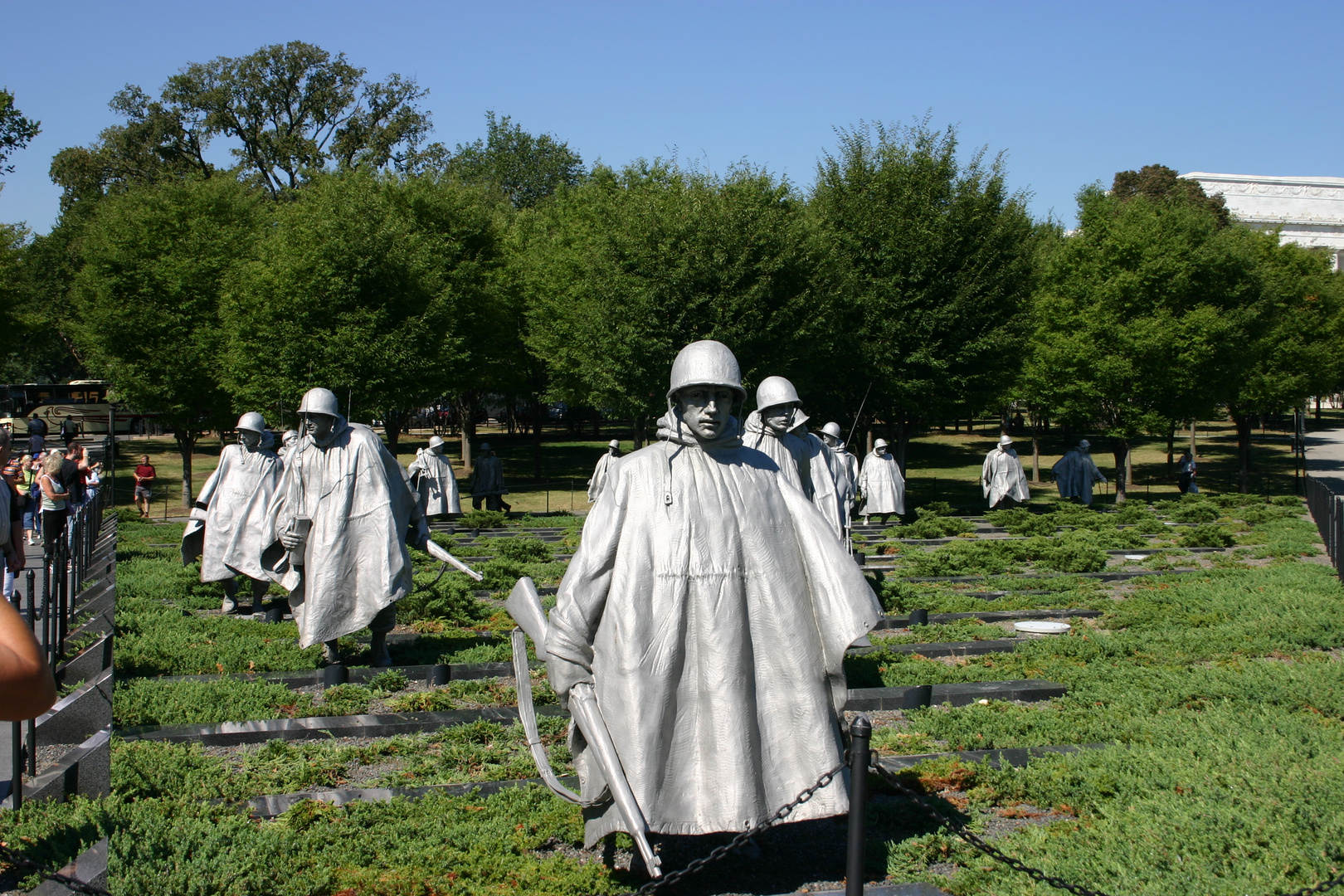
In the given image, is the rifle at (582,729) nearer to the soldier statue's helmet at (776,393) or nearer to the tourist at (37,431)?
the soldier statue's helmet at (776,393)

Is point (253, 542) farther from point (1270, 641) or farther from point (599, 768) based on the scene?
point (1270, 641)

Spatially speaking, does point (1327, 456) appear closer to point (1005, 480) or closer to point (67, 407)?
point (1005, 480)

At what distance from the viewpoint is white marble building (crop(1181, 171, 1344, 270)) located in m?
76.9

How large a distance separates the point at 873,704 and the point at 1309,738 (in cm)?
278

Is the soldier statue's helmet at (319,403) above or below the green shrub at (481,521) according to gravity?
above

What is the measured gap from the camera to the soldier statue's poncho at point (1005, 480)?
25094 mm

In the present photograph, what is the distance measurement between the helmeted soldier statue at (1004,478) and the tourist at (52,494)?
1857 centimetres

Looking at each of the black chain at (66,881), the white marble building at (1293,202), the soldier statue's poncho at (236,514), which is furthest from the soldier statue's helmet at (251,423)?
the white marble building at (1293,202)

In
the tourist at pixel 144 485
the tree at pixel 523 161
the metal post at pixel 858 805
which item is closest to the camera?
the metal post at pixel 858 805

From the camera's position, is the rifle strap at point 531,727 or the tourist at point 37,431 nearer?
the rifle strap at point 531,727

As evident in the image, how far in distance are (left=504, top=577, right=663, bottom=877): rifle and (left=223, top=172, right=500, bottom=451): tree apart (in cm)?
2020

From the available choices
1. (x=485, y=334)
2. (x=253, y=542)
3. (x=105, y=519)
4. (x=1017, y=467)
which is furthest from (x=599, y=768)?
(x=485, y=334)

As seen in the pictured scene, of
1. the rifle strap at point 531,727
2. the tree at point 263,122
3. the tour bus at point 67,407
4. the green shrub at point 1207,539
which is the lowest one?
the green shrub at point 1207,539

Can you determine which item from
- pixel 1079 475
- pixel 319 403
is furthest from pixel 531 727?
A: pixel 1079 475
